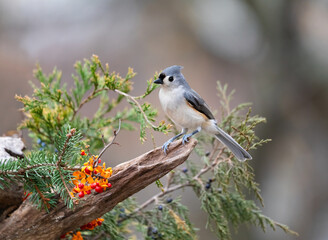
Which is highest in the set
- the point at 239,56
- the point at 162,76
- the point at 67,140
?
the point at 239,56

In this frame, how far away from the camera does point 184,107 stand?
1.38 m

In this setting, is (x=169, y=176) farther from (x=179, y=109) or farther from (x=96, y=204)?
(x=96, y=204)

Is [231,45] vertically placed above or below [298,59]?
above

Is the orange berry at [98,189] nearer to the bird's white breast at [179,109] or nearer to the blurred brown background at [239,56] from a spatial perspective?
the bird's white breast at [179,109]

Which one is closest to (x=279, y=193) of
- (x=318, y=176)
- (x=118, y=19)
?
(x=318, y=176)

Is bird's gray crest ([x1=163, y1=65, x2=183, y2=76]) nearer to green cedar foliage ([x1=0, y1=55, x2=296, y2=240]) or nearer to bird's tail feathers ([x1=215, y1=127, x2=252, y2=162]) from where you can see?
green cedar foliage ([x1=0, y1=55, x2=296, y2=240])

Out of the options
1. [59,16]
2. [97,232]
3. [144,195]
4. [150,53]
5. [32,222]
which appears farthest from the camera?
[150,53]

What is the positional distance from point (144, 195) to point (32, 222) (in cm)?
259

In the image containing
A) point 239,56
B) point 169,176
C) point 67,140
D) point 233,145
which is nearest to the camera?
point 67,140

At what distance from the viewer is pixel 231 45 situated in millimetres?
4105

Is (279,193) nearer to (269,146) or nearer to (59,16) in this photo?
(269,146)

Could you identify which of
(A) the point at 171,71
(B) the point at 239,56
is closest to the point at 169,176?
(A) the point at 171,71

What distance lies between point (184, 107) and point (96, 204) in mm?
459

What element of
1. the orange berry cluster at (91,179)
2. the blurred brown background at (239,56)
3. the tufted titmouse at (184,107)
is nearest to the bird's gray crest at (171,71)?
the tufted titmouse at (184,107)
